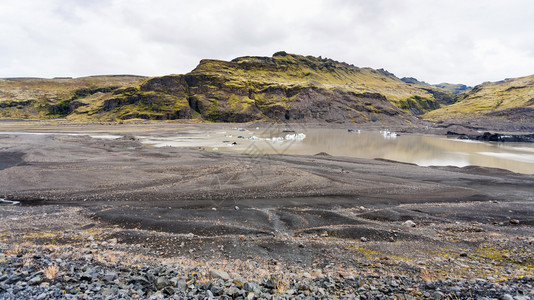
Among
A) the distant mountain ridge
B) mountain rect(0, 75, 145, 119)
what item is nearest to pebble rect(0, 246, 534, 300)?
the distant mountain ridge

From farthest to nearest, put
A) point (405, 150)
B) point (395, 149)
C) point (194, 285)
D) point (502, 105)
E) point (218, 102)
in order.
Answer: point (218, 102) < point (502, 105) < point (395, 149) < point (405, 150) < point (194, 285)

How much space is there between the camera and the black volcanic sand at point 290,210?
864 centimetres

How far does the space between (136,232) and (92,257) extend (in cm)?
325

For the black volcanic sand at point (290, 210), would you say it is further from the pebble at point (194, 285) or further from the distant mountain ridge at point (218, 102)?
the distant mountain ridge at point (218, 102)

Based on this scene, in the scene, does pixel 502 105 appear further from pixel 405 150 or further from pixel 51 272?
pixel 51 272

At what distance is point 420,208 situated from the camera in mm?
13375

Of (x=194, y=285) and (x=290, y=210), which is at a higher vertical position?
(x=194, y=285)

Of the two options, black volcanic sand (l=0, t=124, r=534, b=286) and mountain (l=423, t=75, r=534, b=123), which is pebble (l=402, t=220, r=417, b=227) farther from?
mountain (l=423, t=75, r=534, b=123)

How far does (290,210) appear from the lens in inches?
511

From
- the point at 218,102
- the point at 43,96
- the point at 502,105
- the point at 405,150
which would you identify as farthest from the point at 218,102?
the point at 502,105

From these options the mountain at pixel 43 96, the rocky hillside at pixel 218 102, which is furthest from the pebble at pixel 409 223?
the mountain at pixel 43 96

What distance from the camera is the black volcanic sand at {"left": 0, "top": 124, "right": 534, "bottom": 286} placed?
28.3ft

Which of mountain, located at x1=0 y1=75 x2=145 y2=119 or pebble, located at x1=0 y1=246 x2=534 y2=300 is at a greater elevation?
mountain, located at x1=0 y1=75 x2=145 y2=119

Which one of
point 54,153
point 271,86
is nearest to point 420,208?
point 54,153
